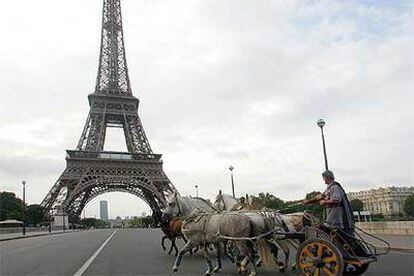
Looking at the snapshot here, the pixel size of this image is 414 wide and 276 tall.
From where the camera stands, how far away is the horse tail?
1022 centimetres

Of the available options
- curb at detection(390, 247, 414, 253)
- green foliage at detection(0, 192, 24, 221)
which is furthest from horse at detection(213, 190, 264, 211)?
green foliage at detection(0, 192, 24, 221)

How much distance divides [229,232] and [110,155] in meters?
74.6

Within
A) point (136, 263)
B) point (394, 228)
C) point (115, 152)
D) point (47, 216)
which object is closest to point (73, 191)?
point (47, 216)

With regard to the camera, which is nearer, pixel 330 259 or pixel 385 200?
pixel 330 259

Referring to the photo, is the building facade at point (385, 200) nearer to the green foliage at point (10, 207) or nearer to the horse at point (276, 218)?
the green foliage at point (10, 207)

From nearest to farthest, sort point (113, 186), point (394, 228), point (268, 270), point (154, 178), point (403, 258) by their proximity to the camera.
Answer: point (268, 270) → point (403, 258) → point (394, 228) → point (154, 178) → point (113, 186)

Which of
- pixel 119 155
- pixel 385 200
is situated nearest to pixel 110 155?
pixel 119 155

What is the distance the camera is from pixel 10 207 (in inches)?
3733

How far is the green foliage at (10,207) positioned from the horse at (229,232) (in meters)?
83.1

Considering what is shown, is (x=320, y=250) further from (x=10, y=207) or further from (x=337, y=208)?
(x=10, y=207)

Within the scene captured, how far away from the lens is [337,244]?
8.68m

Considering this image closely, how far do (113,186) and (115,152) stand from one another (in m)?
7.70

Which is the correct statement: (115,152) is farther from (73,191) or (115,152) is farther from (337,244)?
(337,244)

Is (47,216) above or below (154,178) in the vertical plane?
below
